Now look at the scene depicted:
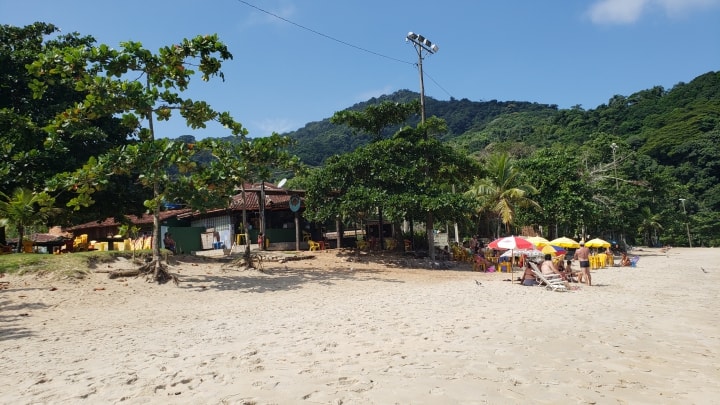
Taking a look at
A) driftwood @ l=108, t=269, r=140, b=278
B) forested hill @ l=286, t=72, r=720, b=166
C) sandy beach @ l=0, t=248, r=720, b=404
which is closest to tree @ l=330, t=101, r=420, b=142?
sandy beach @ l=0, t=248, r=720, b=404

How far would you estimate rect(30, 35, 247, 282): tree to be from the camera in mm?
12023

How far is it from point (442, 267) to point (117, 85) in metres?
14.3

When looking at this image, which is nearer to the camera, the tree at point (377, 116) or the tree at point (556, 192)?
the tree at point (377, 116)

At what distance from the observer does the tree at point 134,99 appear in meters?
12.0

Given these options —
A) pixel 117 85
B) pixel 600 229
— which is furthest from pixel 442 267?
pixel 600 229

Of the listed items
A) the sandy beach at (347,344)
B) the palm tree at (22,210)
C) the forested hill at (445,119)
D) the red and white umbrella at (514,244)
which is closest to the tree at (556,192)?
the red and white umbrella at (514,244)

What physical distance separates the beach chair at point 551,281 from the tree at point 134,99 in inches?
396

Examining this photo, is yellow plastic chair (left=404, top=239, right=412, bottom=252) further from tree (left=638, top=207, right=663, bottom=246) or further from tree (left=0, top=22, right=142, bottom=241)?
tree (left=638, top=207, right=663, bottom=246)

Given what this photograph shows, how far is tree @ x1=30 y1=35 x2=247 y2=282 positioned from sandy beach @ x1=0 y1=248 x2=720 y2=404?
2707 millimetres

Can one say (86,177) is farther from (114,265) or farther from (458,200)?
(458,200)

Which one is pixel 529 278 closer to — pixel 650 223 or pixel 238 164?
pixel 238 164

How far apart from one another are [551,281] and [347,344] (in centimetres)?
911

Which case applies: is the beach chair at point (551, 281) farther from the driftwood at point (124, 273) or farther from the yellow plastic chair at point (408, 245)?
the driftwood at point (124, 273)

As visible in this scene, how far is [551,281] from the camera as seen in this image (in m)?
13.2
